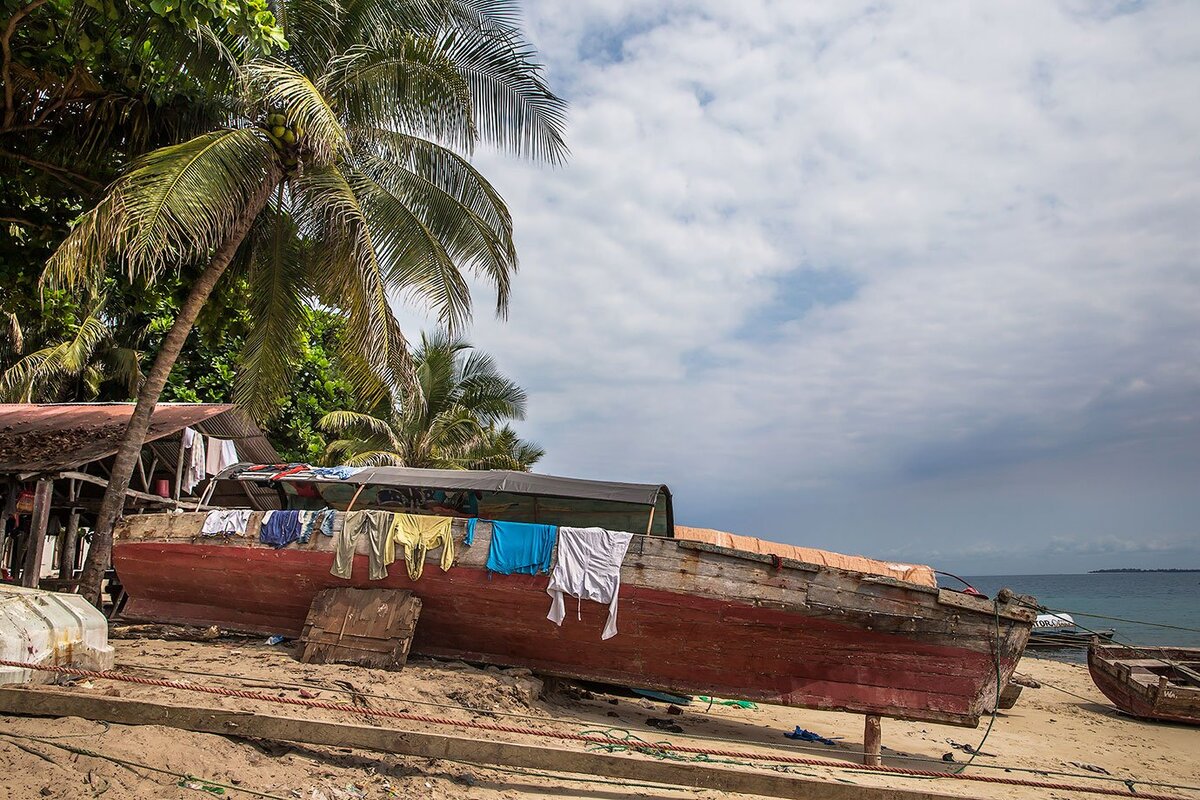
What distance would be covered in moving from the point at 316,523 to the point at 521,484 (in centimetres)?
266

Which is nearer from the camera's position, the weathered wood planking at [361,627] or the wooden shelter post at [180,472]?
the weathered wood planking at [361,627]

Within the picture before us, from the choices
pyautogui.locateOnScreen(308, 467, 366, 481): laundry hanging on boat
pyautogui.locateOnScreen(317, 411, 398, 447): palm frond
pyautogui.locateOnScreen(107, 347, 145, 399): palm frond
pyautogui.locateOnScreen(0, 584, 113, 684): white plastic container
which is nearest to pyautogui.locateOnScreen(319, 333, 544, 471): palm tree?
pyautogui.locateOnScreen(317, 411, 398, 447): palm frond

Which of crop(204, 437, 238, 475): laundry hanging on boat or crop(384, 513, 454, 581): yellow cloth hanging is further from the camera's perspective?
crop(204, 437, 238, 475): laundry hanging on boat

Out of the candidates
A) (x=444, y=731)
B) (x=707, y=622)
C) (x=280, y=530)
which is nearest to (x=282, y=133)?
(x=280, y=530)

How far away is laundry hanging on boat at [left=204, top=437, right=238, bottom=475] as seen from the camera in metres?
14.8

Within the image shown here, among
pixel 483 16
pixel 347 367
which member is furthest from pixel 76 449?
pixel 483 16

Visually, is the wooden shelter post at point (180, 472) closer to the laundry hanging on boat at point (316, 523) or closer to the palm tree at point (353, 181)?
the palm tree at point (353, 181)

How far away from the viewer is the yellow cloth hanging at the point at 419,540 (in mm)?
9516

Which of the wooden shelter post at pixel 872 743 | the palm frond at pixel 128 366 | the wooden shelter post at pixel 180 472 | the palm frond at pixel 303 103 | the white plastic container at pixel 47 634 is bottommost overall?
the wooden shelter post at pixel 872 743

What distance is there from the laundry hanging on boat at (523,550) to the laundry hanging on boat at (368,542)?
4.42ft

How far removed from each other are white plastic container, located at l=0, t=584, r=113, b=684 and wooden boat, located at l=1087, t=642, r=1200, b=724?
1426 centimetres

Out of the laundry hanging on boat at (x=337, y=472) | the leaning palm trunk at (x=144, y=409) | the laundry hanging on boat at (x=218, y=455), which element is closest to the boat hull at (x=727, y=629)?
the laundry hanging on boat at (x=337, y=472)

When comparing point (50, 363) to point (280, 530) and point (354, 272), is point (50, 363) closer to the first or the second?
point (280, 530)

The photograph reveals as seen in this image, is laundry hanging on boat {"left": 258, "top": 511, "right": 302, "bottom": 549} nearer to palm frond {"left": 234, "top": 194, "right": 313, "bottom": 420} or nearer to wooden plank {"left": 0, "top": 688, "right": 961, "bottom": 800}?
palm frond {"left": 234, "top": 194, "right": 313, "bottom": 420}
